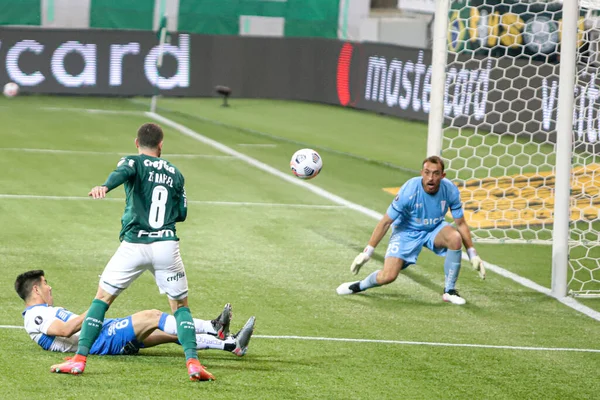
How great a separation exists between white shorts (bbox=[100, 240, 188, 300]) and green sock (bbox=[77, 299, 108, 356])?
142 mm

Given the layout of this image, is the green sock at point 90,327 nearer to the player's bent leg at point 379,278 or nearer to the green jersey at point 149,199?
the green jersey at point 149,199

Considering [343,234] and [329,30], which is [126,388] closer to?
[343,234]

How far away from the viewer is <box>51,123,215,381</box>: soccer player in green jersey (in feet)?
24.0

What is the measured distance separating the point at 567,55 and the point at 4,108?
57.8 ft

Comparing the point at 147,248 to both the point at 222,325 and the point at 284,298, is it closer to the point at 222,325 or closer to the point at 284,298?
the point at 222,325

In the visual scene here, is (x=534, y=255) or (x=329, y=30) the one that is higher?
(x=329, y=30)

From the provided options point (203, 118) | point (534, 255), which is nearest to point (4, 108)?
point (203, 118)

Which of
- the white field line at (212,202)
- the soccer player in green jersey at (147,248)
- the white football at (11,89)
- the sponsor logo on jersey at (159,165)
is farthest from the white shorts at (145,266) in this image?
the white football at (11,89)

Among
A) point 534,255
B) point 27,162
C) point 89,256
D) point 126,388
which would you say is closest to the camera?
point 126,388

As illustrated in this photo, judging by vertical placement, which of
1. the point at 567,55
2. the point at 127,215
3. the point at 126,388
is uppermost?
the point at 567,55

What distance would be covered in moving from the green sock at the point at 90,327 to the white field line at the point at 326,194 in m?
5.09

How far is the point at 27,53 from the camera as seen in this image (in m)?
27.9

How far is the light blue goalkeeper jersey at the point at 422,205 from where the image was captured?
34.1ft

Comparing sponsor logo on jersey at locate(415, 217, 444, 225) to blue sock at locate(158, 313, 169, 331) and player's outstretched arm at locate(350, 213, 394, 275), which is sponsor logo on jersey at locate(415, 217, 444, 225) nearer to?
player's outstretched arm at locate(350, 213, 394, 275)
